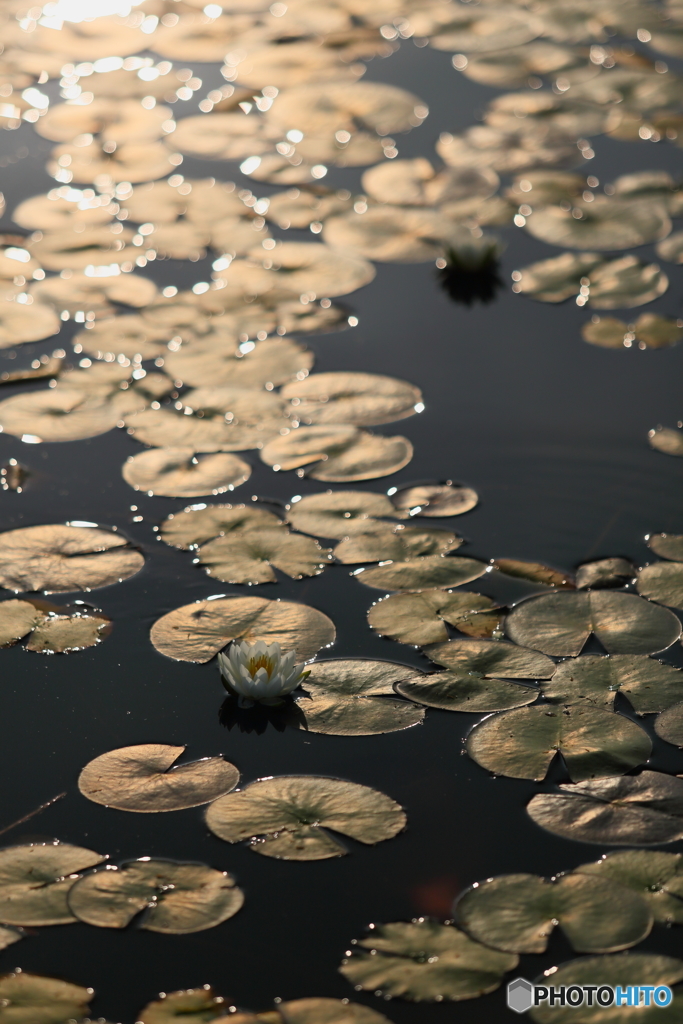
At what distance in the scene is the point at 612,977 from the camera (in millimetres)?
1306

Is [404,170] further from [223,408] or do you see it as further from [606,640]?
[606,640]

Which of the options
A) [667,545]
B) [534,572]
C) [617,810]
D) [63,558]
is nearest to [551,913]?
[617,810]

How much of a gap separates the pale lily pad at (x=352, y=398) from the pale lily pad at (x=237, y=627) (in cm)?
59

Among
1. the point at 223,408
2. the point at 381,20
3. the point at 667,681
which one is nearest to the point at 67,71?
the point at 381,20

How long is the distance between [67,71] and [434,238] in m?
1.67

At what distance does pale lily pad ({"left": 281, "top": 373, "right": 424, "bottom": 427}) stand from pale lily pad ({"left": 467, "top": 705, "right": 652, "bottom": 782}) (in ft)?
2.91

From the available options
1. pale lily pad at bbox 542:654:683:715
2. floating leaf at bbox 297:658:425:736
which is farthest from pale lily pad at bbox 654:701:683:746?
floating leaf at bbox 297:658:425:736

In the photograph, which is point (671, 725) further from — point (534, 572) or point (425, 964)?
point (425, 964)

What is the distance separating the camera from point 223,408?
7.93 ft

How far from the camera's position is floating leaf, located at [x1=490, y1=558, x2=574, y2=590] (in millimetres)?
1968

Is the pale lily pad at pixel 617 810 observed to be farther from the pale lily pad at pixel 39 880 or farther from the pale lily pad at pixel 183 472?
the pale lily pad at pixel 183 472

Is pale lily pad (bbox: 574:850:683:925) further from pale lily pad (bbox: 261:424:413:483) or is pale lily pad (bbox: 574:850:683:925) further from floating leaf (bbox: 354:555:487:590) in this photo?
pale lily pad (bbox: 261:424:413:483)

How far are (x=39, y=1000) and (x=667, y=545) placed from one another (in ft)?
4.41

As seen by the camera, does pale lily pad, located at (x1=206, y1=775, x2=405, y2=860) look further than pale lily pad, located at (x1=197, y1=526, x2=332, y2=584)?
No
